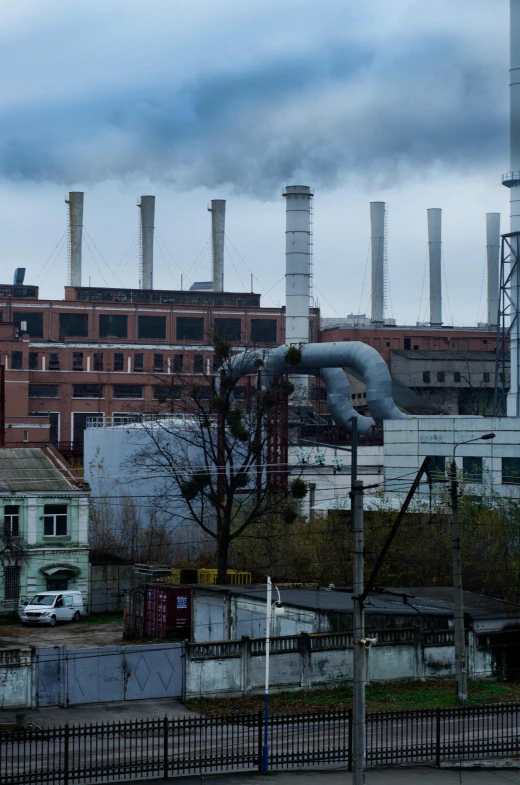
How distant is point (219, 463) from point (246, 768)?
95.5 feet

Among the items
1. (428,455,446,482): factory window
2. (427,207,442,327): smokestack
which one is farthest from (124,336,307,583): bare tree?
(427,207,442,327): smokestack

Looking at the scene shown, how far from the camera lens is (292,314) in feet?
255

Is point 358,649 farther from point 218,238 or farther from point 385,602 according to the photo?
point 218,238

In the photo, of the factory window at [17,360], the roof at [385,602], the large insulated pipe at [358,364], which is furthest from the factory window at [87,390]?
the roof at [385,602]

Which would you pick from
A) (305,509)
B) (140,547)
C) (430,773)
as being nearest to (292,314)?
(305,509)

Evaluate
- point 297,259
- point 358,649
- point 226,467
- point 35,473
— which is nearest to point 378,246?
point 297,259

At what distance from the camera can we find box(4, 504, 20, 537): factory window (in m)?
46.0

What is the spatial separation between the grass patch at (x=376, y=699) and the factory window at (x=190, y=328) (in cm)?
7393

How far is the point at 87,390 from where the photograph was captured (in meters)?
96.8

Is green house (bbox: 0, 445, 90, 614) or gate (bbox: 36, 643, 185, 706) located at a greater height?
green house (bbox: 0, 445, 90, 614)

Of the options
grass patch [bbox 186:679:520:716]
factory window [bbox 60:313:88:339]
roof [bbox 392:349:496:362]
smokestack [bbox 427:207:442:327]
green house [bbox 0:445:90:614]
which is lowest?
grass patch [bbox 186:679:520:716]

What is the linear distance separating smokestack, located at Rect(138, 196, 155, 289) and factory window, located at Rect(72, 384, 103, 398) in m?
18.2

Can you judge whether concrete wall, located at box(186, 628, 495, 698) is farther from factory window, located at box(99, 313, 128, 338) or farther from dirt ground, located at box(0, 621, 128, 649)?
factory window, located at box(99, 313, 128, 338)

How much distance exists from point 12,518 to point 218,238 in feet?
233
